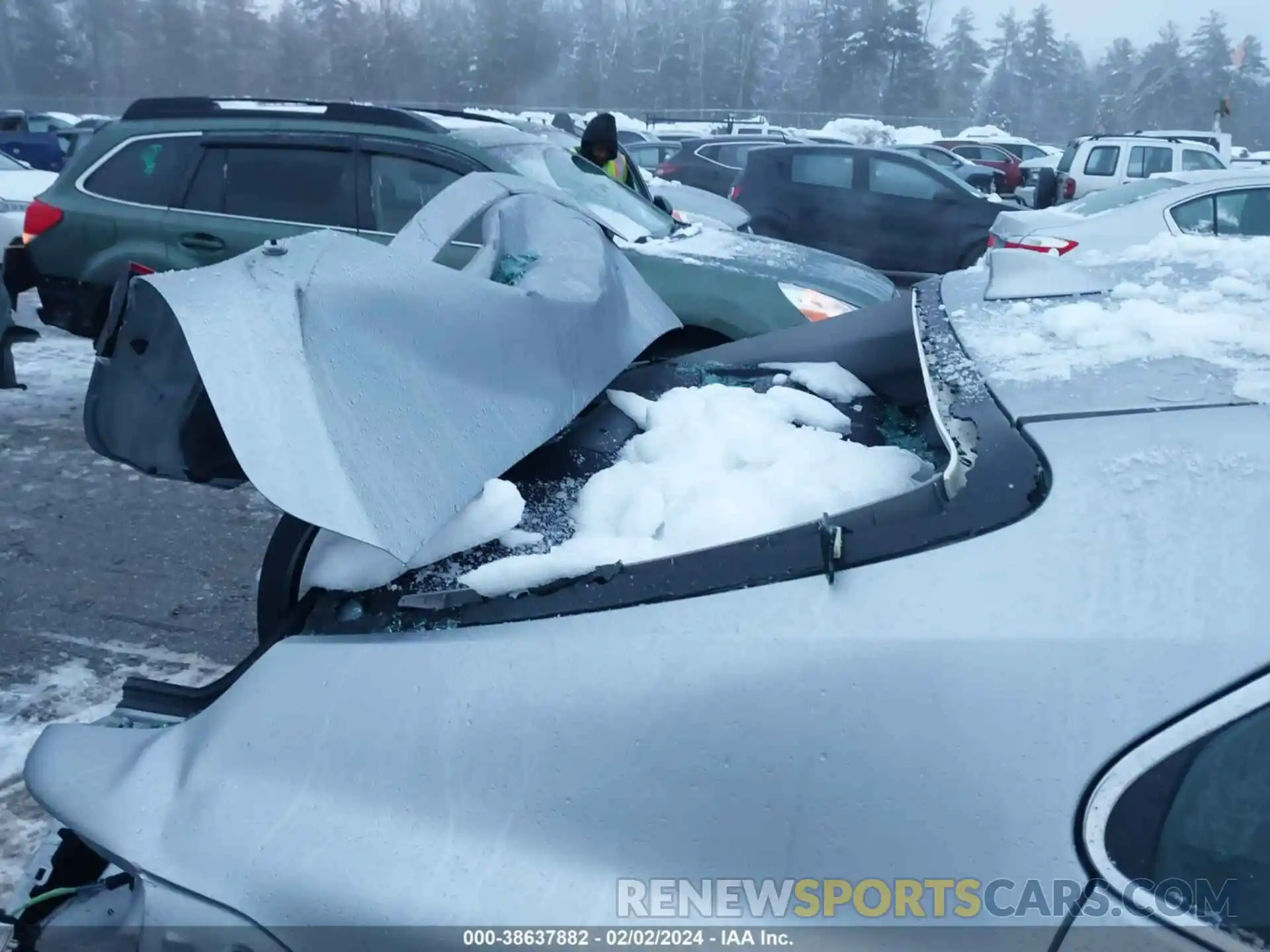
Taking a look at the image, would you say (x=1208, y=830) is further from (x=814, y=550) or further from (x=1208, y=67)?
(x=1208, y=67)

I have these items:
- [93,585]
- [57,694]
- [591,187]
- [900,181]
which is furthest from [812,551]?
[900,181]

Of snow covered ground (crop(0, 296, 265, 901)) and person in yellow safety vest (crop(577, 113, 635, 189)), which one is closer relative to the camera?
snow covered ground (crop(0, 296, 265, 901))

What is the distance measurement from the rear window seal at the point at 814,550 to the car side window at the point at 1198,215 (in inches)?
283

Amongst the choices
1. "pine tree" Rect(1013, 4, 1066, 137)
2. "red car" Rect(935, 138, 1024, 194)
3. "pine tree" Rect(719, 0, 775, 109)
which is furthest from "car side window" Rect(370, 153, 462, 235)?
"pine tree" Rect(1013, 4, 1066, 137)

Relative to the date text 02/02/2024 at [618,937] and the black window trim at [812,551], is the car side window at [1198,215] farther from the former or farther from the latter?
the date text 02/02/2024 at [618,937]

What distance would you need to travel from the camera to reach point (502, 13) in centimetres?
Result: 5969

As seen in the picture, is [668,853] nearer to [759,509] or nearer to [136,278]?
[759,509]

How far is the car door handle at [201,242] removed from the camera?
20.1 ft

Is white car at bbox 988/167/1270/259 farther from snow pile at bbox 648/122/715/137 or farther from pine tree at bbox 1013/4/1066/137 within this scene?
pine tree at bbox 1013/4/1066/137

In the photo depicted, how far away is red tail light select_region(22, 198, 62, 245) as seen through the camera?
6410 mm

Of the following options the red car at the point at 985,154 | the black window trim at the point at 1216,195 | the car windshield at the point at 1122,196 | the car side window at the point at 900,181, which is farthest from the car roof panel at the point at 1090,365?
the red car at the point at 985,154

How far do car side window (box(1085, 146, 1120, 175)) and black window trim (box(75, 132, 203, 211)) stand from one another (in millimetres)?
14392

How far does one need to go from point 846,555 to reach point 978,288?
1066mm

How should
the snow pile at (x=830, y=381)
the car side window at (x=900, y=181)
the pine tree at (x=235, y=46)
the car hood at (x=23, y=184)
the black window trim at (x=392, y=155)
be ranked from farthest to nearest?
the pine tree at (x=235, y=46) → the car side window at (x=900, y=181) → the car hood at (x=23, y=184) → the black window trim at (x=392, y=155) → the snow pile at (x=830, y=381)
